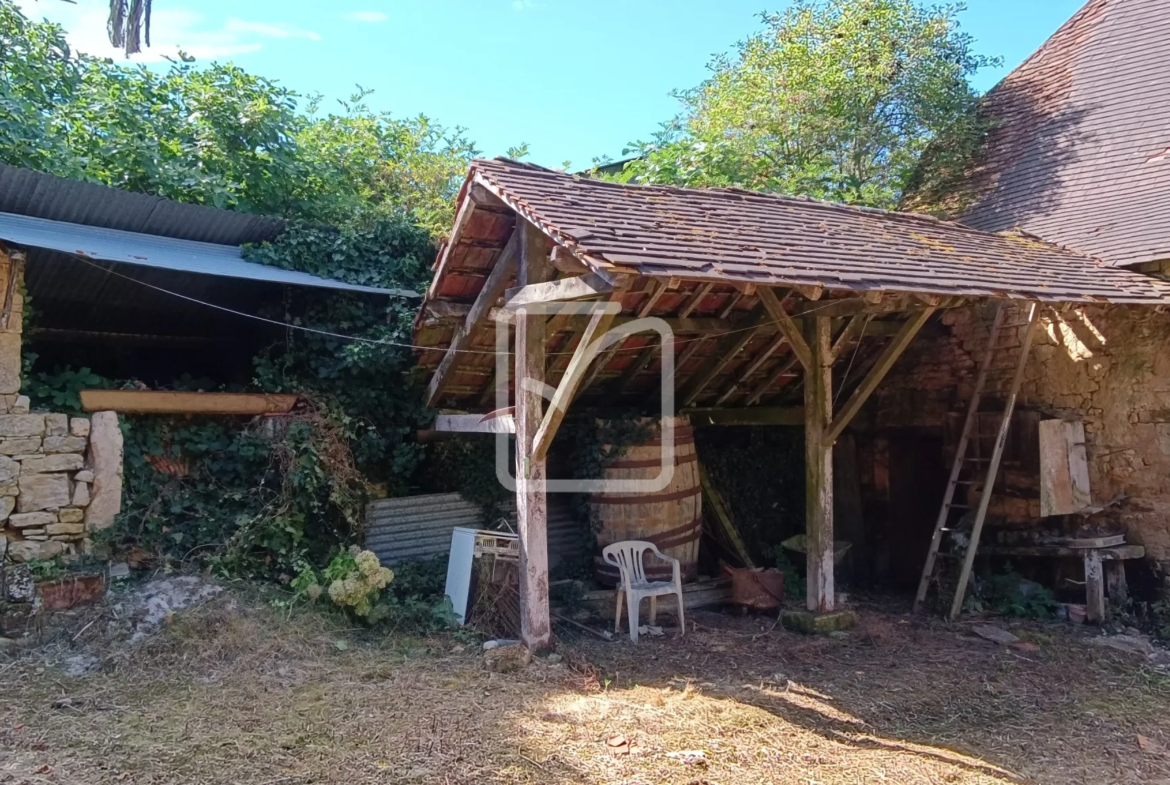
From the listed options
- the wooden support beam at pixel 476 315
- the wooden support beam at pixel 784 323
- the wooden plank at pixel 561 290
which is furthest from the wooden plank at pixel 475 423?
the wooden support beam at pixel 784 323

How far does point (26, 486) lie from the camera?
5.12 m

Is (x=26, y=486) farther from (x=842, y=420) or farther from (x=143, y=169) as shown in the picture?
(x=842, y=420)

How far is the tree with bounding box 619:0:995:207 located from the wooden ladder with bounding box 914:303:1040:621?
3529mm

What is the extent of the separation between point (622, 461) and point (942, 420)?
10.3 ft

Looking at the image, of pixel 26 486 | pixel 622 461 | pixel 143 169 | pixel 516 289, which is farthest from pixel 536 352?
pixel 143 169

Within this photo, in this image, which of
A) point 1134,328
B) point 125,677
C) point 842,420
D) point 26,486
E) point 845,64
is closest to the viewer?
point 125,677

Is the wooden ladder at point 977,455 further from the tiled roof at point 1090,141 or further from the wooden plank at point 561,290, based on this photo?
the wooden plank at point 561,290

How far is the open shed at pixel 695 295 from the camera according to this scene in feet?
15.3

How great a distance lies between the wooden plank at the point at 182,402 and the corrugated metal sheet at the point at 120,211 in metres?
1.29

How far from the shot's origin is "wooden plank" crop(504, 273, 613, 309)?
424 cm

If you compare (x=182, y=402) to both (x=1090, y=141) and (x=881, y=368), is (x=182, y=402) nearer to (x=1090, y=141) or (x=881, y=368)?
(x=881, y=368)

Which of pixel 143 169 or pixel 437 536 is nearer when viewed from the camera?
pixel 437 536

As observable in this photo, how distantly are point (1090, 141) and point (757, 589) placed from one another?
555 cm

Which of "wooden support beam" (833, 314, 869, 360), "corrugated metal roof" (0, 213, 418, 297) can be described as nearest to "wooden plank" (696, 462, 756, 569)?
"wooden support beam" (833, 314, 869, 360)
